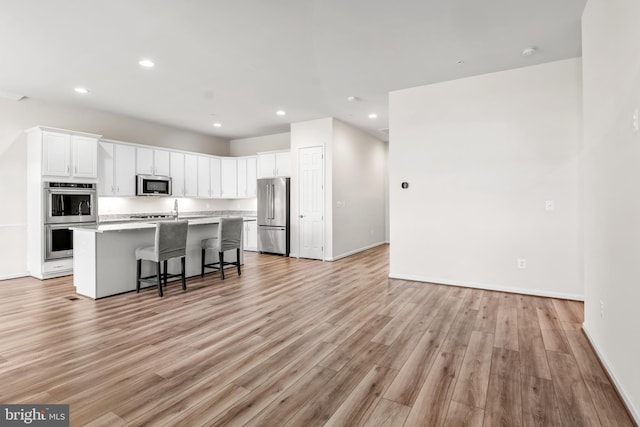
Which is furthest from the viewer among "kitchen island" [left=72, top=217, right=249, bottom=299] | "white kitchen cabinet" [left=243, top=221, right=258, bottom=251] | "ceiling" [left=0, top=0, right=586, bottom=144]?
"white kitchen cabinet" [left=243, top=221, right=258, bottom=251]

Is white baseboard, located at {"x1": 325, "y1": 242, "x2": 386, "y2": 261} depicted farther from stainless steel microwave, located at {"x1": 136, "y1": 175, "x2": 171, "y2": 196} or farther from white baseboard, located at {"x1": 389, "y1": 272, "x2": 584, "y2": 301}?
stainless steel microwave, located at {"x1": 136, "y1": 175, "x2": 171, "y2": 196}

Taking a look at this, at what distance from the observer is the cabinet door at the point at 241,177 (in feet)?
26.5

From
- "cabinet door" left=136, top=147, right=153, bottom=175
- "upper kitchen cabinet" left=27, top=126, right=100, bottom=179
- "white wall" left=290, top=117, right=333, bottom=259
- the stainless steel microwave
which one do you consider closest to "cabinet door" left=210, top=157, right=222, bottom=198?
the stainless steel microwave

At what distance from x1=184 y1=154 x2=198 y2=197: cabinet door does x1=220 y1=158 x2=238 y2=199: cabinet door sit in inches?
30.3

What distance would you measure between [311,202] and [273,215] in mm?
1039

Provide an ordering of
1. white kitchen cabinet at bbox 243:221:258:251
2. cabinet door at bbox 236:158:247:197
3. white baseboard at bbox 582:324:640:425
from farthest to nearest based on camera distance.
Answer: cabinet door at bbox 236:158:247:197 → white kitchen cabinet at bbox 243:221:258:251 → white baseboard at bbox 582:324:640:425

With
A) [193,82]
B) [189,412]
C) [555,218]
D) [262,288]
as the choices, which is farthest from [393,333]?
[193,82]

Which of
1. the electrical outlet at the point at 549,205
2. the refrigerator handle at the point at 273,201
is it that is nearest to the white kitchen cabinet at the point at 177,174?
the refrigerator handle at the point at 273,201

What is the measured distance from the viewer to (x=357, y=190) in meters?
7.52

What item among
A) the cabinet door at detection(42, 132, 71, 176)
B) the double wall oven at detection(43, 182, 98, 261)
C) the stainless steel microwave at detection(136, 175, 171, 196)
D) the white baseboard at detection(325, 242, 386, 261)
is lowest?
the white baseboard at detection(325, 242, 386, 261)

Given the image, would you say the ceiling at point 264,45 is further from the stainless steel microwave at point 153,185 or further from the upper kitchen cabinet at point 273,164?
→ the upper kitchen cabinet at point 273,164

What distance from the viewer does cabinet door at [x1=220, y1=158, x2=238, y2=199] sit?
26.9ft

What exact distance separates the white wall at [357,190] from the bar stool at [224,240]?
2113mm

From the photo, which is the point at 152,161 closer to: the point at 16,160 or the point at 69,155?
the point at 69,155
